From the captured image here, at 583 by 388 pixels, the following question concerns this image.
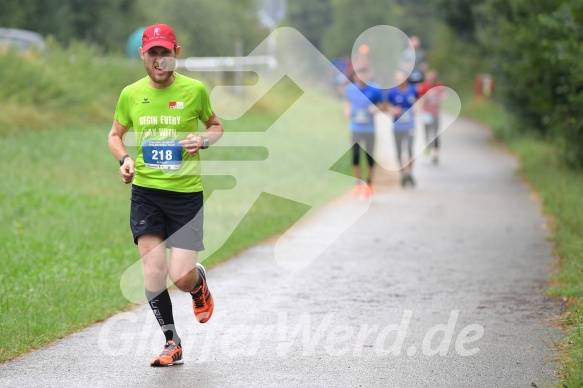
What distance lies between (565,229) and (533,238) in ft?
1.58

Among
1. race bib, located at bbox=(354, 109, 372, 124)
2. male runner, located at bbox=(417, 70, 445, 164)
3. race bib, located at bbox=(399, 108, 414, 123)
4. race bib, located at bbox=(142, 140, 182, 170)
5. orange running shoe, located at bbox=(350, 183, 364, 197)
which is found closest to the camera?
race bib, located at bbox=(142, 140, 182, 170)

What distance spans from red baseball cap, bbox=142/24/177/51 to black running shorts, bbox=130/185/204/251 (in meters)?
0.90

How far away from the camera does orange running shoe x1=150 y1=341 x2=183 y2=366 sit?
6816mm

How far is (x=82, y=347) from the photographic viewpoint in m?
7.35

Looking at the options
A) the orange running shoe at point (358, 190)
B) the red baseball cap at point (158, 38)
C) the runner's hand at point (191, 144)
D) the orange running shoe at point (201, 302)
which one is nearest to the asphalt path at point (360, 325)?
the orange running shoe at point (201, 302)

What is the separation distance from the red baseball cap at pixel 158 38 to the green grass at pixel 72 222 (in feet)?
6.98

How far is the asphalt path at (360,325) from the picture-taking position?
6.57m

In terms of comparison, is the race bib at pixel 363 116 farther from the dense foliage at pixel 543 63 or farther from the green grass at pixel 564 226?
the green grass at pixel 564 226

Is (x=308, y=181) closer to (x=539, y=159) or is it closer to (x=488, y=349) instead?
(x=539, y=159)

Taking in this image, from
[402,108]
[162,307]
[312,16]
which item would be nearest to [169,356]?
[162,307]

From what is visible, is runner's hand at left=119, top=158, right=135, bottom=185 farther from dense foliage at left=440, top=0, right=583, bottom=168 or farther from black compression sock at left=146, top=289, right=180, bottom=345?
dense foliage at left=440, top=0, right=583, bottom=168

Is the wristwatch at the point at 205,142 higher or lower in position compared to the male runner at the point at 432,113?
higher

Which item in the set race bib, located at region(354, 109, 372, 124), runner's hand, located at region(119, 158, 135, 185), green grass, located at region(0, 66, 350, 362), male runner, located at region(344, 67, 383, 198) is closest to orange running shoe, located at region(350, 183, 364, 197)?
male runner, located at region(344, 67, 383, 198)

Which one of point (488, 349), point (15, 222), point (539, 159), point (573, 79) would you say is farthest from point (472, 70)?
point (488, 349)
